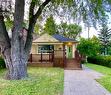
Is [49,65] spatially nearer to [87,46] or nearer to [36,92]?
[87,46]

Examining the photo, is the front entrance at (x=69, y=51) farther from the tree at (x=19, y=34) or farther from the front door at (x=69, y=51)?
the tree at (x=19, y=34)

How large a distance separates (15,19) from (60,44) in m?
20.3

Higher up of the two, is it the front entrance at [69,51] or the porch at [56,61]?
the front entrance at [69,51]

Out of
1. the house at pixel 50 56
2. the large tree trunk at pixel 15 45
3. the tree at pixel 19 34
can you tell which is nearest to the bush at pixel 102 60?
the house at pixel 50 56

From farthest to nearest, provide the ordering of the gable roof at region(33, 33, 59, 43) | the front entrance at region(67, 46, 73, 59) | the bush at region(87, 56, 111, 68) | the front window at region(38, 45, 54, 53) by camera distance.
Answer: the front entrance at region(67, 46, 73, 59), the front window at region(38, 45, 54, 53), the bush at region(87, 56, 111, 68), the gable roof at region(33, 33, 59, 43)

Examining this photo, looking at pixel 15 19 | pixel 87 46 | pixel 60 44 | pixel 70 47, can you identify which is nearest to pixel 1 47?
pixel 15 19

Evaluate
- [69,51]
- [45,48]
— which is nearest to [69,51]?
[69,51]

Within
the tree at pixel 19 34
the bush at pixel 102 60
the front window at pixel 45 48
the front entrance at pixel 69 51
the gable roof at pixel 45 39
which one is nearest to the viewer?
the tree at pixel 19 34

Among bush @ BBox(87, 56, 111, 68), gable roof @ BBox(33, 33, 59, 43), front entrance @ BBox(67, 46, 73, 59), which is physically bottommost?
bush @ BBox(87, 56, 111, 68)

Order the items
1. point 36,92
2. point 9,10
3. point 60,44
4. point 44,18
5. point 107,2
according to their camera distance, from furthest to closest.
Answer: point 60,44 → point 44,18 → point 9,10 → point 107,2 → point 36,92

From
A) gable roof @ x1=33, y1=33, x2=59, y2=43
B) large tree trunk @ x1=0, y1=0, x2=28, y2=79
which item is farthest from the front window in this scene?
large tree trunk @ x1=0, y1=0, x2=28, y2=79

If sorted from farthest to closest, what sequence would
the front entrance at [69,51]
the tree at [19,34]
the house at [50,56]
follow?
→ the front entrance at [69,51], the house at [50,56], the tree at [19,34]

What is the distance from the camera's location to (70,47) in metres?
41.8

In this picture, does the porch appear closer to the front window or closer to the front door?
the front window
